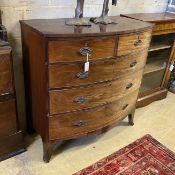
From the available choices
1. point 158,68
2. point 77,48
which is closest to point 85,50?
point 77,48

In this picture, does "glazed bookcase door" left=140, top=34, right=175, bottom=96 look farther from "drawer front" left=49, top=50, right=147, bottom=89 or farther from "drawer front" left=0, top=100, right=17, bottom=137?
"drawer front" left=0, top=100, right=17, bottom=137

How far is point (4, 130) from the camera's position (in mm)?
1560

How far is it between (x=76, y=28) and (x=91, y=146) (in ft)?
3.21

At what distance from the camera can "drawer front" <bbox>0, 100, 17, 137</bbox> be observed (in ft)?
4.88

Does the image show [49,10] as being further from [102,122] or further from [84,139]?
[84,139]

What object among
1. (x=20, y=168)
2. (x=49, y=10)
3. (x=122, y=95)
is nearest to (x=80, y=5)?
(x=49, y=10)

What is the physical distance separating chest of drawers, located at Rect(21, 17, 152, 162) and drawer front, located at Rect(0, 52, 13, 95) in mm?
173

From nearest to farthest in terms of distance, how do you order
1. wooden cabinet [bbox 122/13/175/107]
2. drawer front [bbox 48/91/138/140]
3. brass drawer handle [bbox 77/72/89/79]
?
1. brass drawer handle [bbox 77/72/89/79]
2. drawer front [bbox 48/91/138/140]
3. wooden cabinet [bbox 122/13/175/107]

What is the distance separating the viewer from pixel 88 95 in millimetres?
1525

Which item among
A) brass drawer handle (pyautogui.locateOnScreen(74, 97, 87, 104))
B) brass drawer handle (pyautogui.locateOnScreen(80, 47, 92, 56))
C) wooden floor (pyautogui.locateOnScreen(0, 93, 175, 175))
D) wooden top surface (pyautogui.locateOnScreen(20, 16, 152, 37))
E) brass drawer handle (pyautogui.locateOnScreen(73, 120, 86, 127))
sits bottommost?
wooden floor (pyautogui.locateOnScreen(0, 93, 175, 175))

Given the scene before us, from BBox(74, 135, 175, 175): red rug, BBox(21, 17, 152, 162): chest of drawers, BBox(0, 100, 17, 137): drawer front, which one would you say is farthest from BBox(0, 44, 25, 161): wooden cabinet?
BBox(74, 135, 175, 175): red rug

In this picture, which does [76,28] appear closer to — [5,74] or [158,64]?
[5,74]

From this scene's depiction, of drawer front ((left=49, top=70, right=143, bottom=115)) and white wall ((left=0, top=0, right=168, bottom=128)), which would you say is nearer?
drawer front ((left=49, top=70, right=143, bottom=115))

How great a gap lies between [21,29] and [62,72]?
0.50 m
